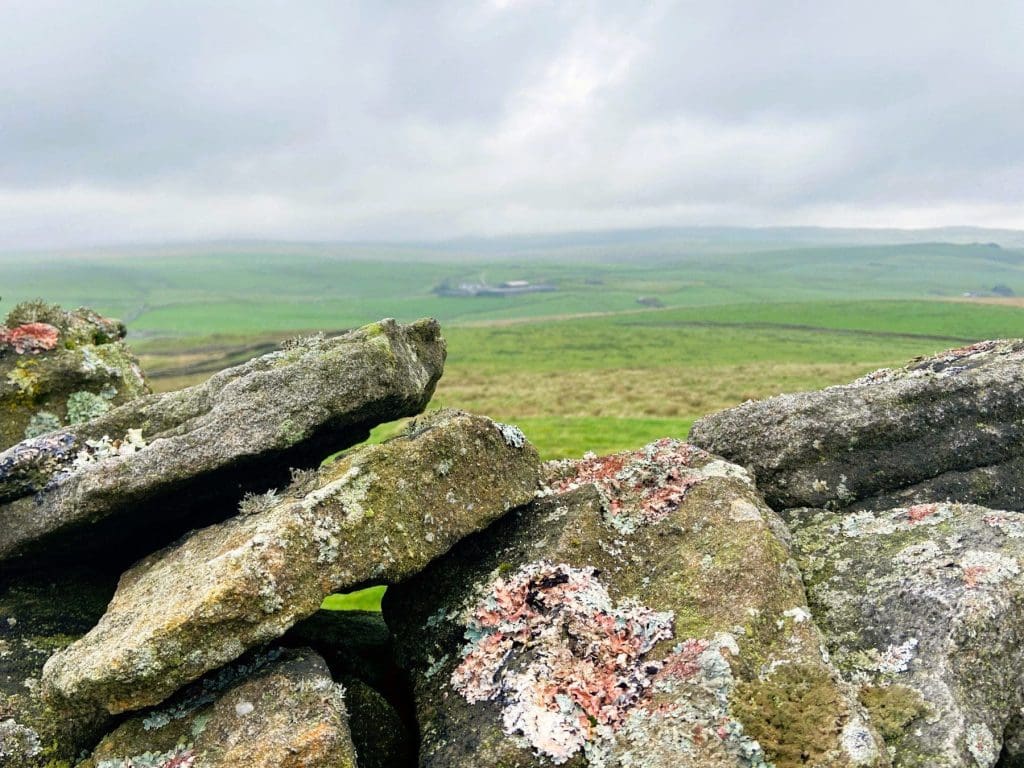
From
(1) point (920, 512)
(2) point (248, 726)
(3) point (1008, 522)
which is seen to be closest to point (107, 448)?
(2) point (248, 726)

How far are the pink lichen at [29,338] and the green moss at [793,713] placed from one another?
1186 cm

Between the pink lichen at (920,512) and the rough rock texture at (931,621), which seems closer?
the rough rock texture at (931,621)

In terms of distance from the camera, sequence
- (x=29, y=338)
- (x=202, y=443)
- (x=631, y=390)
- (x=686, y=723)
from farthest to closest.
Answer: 1. (x=631, y=390)
2. (x=29, y=338)
3. (x=202, y=443)
4. (x=686, y=723)

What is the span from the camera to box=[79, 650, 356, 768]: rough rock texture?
639cm

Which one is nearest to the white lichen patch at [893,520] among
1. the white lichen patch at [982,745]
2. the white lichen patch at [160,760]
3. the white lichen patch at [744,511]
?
the white lichen patch at [744,511]

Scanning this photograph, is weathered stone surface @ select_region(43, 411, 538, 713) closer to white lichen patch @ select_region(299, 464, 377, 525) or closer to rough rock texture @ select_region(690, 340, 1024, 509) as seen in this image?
white lichen patch @ select_region(299, 464, 377, 525)

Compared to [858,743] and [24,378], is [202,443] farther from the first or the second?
[858,743]

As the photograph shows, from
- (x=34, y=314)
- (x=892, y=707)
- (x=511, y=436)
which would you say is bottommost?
(x=892, y=707)

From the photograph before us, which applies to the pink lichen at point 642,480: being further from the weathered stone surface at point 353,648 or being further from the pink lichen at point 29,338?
the pink lichen at point 29,338

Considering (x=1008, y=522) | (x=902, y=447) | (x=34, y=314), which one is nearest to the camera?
(x=1008, y=522)

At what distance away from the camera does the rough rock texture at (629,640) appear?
6211 millimetres

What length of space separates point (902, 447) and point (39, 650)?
11.4m

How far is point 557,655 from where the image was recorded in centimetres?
711

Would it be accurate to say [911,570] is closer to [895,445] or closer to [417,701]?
[895,445]
